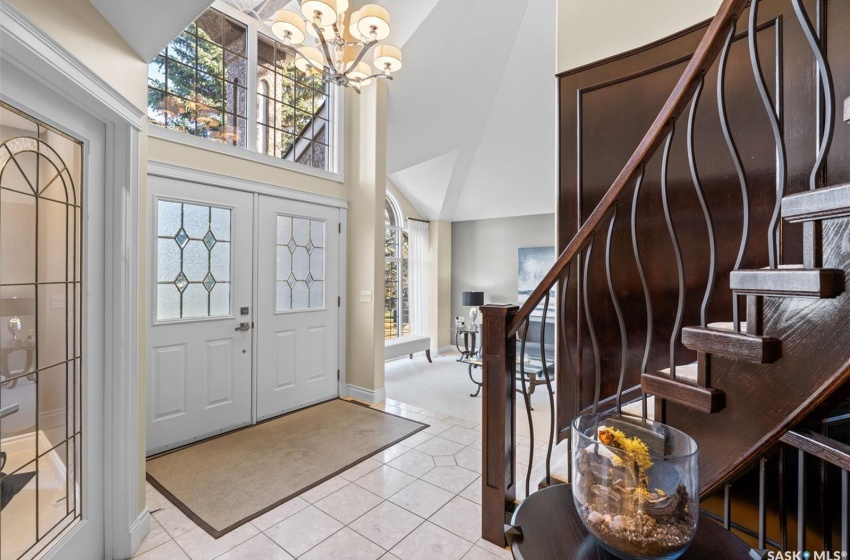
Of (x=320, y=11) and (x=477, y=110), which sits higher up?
(x=477, y=110)

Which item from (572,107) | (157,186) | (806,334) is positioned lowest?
(806,334)

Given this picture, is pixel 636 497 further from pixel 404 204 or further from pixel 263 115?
pixel 404 204

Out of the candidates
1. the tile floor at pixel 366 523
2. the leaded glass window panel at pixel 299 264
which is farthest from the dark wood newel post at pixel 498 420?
the leaded glass window panel at pixel 299 264

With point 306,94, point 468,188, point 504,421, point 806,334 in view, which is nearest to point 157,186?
point 306,94

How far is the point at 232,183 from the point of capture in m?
3.35

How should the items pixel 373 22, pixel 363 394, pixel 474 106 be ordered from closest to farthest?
pixel 373 22 → pixel 363 394 → pixel 474 106

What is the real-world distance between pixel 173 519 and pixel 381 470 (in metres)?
1.22

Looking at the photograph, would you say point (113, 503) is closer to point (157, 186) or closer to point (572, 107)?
point (157, 186)

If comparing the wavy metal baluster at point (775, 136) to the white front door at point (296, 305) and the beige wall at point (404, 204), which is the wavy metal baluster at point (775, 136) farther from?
the beige wall at point (404, 204)

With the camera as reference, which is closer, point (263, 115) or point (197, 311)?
point (197, 311)

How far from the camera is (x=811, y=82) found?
70.1 inches

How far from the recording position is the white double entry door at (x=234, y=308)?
2961mm

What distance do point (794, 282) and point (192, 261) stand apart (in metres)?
3.56

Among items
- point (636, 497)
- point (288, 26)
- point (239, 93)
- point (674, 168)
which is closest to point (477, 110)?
point (239, 93)
